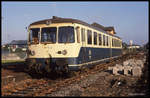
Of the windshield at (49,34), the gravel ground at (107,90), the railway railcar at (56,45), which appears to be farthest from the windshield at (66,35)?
the gravel ground at (107,90)

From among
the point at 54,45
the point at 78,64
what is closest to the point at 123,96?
the point at 78,64

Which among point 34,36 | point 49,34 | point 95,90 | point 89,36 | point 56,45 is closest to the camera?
point 95,90

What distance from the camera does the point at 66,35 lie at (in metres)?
11.3

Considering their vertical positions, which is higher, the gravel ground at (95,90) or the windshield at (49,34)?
the windshield at (49,34)

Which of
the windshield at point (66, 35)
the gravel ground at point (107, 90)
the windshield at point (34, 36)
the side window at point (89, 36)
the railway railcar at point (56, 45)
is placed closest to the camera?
the gravel ground at point (107, 90)

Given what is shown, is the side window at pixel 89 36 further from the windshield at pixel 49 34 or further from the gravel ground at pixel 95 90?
the gravel ground at pixel 95 90

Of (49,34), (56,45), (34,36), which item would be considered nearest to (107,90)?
(56,45)

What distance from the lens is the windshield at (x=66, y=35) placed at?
11273 millimetres

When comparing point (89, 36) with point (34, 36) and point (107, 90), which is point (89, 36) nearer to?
point (34, 36)

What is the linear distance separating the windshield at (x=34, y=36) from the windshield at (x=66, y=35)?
4.16 ft

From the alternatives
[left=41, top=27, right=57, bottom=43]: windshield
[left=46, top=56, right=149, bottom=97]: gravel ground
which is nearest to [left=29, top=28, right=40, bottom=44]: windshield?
[left=41, top=27, right=57, bottom=43]: windshield

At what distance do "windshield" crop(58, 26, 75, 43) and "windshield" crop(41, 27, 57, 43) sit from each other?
317 mm

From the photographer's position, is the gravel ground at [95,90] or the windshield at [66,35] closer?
the gravel ground at [95,90]

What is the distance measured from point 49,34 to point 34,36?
3.04ft
